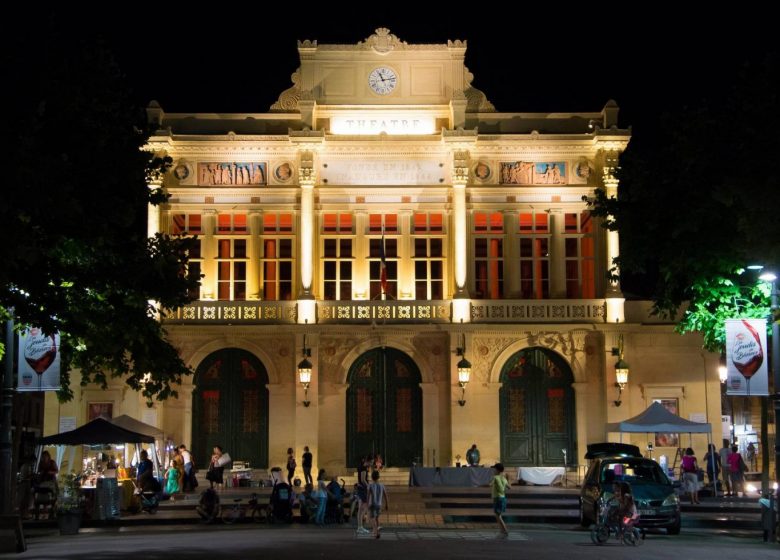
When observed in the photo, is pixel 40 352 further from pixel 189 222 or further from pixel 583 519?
pixel 189 222

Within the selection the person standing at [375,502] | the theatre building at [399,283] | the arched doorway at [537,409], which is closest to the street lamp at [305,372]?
the theatre building at [399,283]

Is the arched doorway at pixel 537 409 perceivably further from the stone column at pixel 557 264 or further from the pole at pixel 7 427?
the pole at pixel 7 427

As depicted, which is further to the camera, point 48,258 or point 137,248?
point 137,248

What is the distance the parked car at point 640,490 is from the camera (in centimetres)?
2464

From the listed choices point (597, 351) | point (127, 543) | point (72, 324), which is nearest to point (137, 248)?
point (72, 324)

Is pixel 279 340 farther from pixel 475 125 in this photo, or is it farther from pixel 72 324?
pixel 72 324

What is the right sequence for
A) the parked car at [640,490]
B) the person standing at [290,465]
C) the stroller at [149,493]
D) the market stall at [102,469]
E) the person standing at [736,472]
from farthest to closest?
the person standing at [290,465] < the person standing at [736,472] < the stroller at [149,493] < the market stall at [102,469] < the parked car at [640,490]

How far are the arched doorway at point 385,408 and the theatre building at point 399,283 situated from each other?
0.18ft

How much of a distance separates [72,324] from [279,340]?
16011 mm

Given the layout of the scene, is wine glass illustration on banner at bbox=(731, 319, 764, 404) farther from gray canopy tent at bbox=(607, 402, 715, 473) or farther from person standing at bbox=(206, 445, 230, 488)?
person standing at bbox=(206, 445, 230, 488)

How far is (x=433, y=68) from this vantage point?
4003 centimetres

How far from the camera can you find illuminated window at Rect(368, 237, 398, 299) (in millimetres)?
39094

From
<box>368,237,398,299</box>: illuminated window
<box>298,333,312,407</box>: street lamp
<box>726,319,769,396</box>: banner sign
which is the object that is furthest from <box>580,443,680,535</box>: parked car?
<box>368,237,398,299</box>: illuminated window

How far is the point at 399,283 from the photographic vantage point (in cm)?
3900
